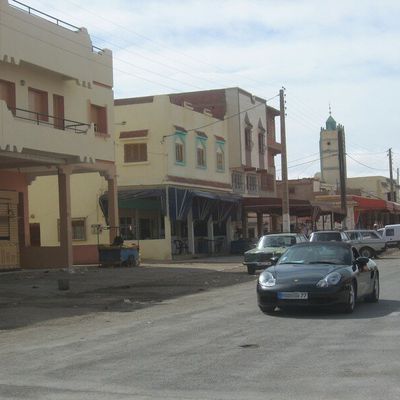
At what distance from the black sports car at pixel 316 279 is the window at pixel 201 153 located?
28.3m

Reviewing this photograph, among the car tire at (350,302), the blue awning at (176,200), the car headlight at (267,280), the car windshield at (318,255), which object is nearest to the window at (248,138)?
the blue awning at (176,200)

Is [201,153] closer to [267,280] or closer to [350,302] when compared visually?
[267,280]

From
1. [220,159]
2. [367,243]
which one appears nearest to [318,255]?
[367,243]

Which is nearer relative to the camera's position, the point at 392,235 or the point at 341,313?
the point at 341,313

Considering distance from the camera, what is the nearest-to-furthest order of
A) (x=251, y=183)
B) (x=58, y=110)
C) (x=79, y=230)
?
1. (x=58, y=110)
2. (x=79, y=230)
3. (x=251, y=183)

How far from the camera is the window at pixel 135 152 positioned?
38125 millimetres

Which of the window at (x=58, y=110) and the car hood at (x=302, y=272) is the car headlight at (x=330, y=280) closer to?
the car hood at (x=302, y=272)

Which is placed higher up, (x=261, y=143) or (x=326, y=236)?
(x=261, y=143)

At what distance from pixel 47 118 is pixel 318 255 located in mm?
16348

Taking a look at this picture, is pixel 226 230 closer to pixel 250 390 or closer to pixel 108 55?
pixel 108 55

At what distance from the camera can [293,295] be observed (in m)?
12.3

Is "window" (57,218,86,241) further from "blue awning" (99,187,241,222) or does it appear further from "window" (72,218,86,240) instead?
"blue awning" (99,187,241,222)

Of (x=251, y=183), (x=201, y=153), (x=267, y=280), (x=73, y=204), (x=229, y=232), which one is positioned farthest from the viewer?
Answer: (x=251, y=183)

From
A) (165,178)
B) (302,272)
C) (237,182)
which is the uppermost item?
(237,182)
